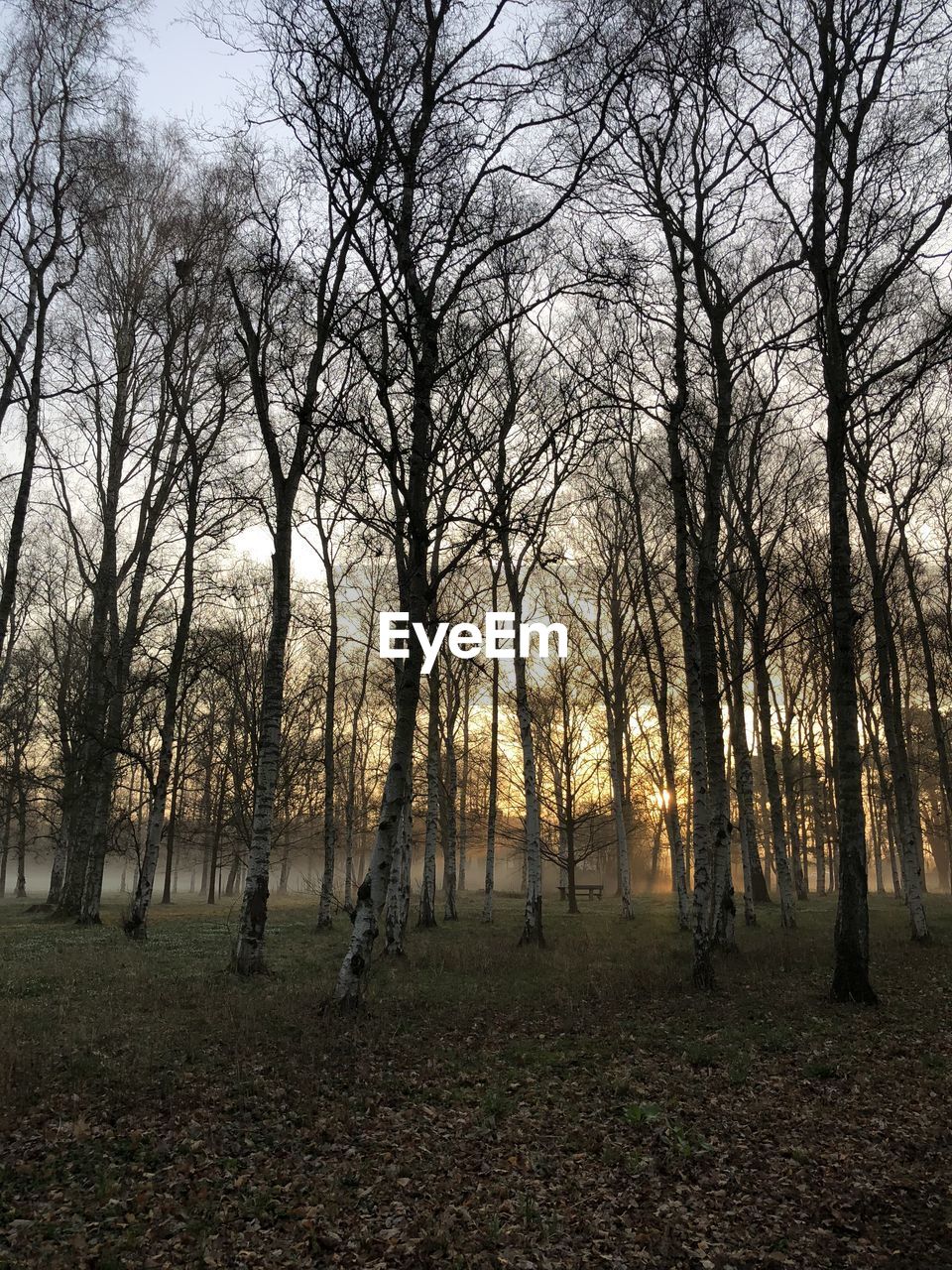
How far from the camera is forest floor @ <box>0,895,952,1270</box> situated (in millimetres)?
4430

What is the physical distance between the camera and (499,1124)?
19.8ft

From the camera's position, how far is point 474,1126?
19.7 ft

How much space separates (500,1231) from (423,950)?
1097 cm

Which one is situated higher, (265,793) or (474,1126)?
(265,793)

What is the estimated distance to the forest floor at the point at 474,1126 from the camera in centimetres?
443

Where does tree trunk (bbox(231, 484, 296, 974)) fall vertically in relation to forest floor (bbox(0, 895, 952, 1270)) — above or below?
above

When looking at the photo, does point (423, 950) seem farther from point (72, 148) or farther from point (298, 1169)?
point (72, 148)

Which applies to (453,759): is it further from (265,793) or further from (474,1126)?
(474,1126)

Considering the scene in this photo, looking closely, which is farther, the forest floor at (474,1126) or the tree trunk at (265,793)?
the tree trunk at (265,793)

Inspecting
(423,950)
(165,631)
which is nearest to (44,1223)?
(423,950)

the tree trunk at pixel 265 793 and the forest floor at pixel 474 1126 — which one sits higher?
the tree trunk at pixel 265 793

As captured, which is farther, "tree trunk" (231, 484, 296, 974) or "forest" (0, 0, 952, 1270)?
"tree trunk" (231, 484, 296, 974)

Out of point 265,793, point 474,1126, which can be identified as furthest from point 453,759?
point 474,1126

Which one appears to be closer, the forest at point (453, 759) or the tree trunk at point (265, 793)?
the forest at point (453, 759)
